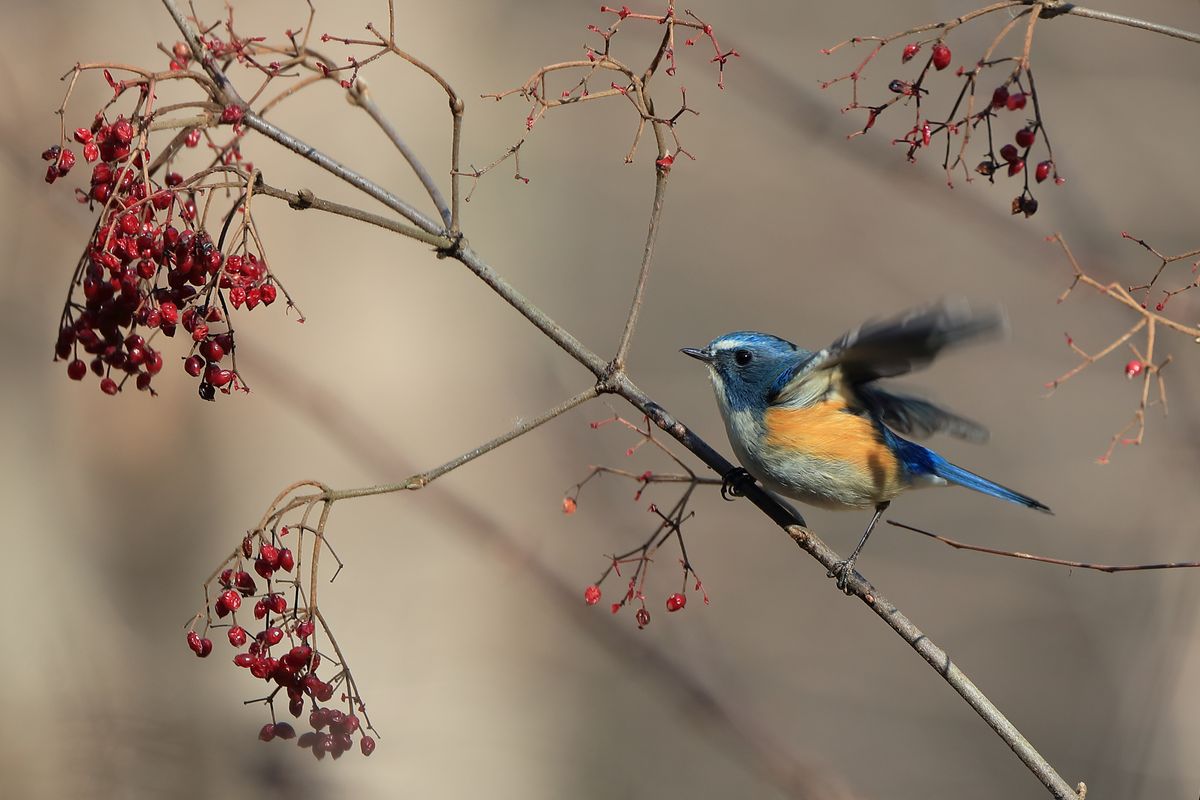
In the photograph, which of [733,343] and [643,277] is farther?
[733,343]

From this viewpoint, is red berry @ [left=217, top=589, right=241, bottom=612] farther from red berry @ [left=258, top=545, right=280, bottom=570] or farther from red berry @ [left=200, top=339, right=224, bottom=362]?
red berry @ [left=200, top=339, right=224, bottom=362]

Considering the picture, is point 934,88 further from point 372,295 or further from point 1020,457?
point 372,295

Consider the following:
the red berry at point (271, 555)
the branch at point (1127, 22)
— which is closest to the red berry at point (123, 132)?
the red berry at point (271, 555)

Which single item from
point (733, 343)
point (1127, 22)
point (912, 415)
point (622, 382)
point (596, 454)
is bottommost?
point (622, 382)

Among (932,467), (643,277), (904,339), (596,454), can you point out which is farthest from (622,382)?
(596,454)

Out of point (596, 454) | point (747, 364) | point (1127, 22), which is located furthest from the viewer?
point (596, 454)

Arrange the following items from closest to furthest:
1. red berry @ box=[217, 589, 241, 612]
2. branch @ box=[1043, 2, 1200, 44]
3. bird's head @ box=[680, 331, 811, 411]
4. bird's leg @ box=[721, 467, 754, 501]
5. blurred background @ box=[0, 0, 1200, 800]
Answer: branch @ box=[1043, 2, 1200, 44]
red berry @ box=[217, 589, 241, 612]
bird's leg @ box=[721, 467, 754, 501]
bird's head @ box=[680, 331, 811, 411]
blurred background @ box=[0, 0, 1200, 800]

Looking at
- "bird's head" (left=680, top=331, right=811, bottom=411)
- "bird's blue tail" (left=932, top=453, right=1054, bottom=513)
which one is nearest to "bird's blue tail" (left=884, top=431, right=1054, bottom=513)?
"bird's blue tail" (left=932, top=453, right=1054, bottom=513)

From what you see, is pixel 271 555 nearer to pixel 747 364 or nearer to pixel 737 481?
pixel 737 481

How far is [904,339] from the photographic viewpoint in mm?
1849

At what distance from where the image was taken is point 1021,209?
1859mm

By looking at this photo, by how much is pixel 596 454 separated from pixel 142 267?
3449 millimetres

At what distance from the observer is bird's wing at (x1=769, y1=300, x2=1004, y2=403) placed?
1713mm

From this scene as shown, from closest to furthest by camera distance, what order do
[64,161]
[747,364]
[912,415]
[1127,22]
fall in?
[1127,22] → [64,161] → [912,415] → [747,364]
